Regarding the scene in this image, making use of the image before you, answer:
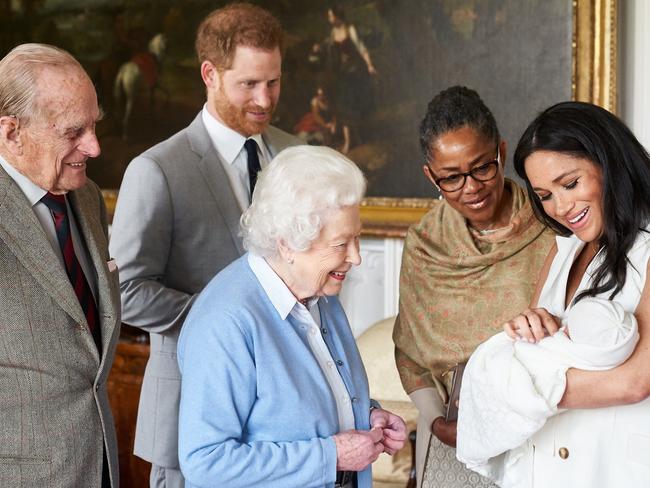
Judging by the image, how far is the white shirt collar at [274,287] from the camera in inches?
94.3

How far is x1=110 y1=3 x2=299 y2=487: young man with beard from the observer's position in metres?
3.19

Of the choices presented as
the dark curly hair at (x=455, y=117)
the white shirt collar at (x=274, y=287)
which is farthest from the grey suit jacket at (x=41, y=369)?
the dark curly hair at (x=455, y=117)

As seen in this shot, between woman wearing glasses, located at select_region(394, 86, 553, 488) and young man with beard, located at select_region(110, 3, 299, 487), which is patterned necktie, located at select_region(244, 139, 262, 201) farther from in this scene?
woman wearing glasses, located at select_region(394, 86, 553, 488)

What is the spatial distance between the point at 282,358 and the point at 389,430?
17.3 inches

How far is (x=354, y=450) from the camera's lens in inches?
91.4

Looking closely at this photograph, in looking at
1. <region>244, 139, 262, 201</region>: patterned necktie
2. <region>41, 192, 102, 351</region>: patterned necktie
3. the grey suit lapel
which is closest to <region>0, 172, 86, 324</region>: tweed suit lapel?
<region>41, 192, 102, 351</region>: patterned necktie

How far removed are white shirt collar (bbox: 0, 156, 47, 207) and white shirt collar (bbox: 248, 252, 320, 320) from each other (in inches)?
24.7

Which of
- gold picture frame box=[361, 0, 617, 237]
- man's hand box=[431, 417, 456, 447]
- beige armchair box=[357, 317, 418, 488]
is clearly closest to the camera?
man's hand box=[431, 417, 456, 447]

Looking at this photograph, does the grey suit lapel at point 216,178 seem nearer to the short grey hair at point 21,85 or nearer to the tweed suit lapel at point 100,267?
the tweed suit lapel at point 100,267

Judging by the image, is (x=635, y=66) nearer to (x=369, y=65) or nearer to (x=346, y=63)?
(x=369, y=65)

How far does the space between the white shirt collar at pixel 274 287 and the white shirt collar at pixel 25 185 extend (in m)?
0.63

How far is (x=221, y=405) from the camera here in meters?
2.22

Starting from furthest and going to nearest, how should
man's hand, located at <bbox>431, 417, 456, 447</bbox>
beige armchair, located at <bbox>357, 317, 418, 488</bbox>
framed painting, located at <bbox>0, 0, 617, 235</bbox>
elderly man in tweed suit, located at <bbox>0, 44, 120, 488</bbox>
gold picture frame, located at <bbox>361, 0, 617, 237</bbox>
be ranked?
beige armchair, located at <bbox>357, 317, 418, 488</bbox>
framed painting, located at <bbox>0, 0, 617, 235</bbox>
gold picture frame, located at <bbox>361, 0, 617, 237</bbox>
man's hand, located at <bbox>431, 417, 456, 447</bbox>
elderly man in tweed suit, located at <bbox>0, 44, 120, 488</bbox>

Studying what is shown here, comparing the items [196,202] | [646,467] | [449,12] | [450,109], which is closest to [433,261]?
[450,109]
